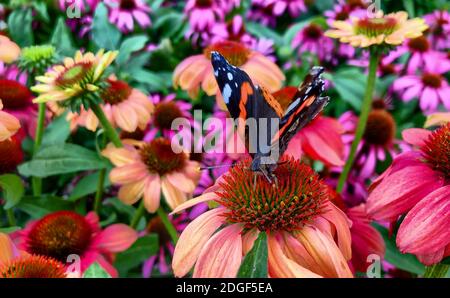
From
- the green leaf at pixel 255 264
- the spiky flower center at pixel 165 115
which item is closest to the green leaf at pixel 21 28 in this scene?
the spiky flower center at pixel 165 115

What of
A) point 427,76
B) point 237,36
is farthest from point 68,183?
point 427,76

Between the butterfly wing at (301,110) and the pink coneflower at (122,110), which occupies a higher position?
the butterfly wing at (301,110)

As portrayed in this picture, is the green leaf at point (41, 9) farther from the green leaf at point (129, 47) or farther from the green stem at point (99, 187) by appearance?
the green stem at point (99, 187)

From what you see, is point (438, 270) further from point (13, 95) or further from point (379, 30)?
point (13, 95)

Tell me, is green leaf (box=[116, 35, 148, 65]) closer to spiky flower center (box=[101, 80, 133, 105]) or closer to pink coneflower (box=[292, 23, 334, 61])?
spiky flower center (box=[101, 80, 133, 105])

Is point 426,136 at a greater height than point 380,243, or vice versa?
point 426,136

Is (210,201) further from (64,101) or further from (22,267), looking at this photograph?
(64,101)

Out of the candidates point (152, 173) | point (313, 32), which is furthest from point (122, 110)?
point (313, 32)
